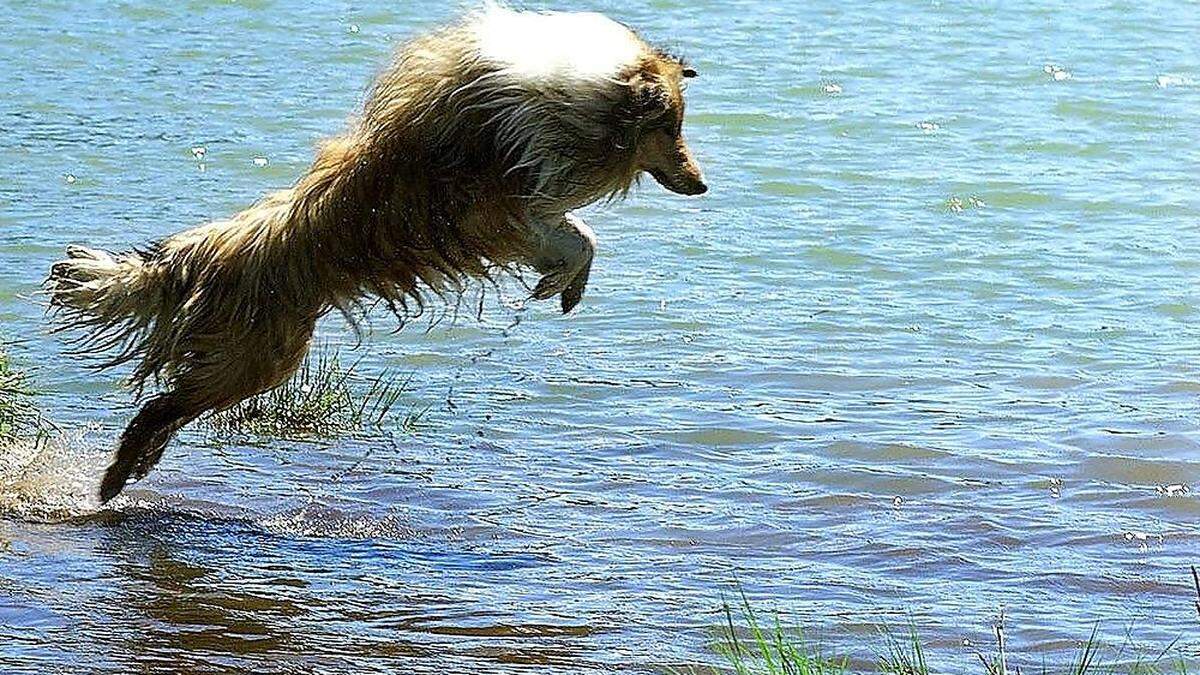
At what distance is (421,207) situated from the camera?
19.0 feet

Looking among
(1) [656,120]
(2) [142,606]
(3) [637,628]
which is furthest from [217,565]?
(1) [656,120]

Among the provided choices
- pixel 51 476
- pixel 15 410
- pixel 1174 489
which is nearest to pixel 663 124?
pixel 1174 489

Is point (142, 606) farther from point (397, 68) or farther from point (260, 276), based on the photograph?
point (397, 68)

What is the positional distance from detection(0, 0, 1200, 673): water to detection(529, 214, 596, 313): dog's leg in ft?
2.48

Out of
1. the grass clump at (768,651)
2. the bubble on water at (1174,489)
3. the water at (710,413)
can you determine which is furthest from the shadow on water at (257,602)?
the bubble on water at (1174,489)

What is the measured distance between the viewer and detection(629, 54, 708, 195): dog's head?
5.70 metres

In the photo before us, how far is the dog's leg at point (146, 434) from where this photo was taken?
611cm

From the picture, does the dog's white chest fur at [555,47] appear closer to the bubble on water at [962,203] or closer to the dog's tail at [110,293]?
the dog's tail at [110,293]

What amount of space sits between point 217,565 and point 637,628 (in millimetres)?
1292

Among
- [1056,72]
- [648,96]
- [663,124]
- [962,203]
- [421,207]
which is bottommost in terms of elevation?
[1056,72]

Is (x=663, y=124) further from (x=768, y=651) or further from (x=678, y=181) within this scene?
(x=768, y=651)

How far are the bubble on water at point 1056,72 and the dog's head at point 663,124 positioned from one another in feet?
24.7

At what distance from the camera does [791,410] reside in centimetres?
733

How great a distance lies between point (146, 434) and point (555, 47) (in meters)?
1.77
